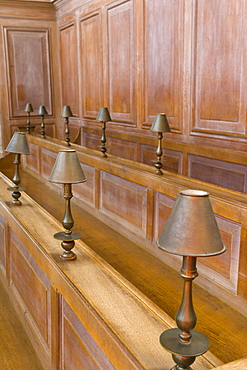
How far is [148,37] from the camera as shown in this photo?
201 inches

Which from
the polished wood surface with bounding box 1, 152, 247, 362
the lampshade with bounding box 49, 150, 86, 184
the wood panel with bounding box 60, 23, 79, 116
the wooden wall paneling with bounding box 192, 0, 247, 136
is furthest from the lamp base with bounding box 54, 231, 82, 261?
the wood panel with bounding box 60, 23, 79, 116

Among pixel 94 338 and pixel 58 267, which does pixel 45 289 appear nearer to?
pixel 58 267

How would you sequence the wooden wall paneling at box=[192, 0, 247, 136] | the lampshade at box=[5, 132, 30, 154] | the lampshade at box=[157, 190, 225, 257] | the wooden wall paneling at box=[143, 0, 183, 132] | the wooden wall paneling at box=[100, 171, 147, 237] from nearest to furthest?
the lampshade at box=[157, 190, 225, 257] → the lampshade at box=[5, 132, 30, 154] → the wooden wall paneling at box=[100, 171, 147, 237] → the wooden wall paneling at box=[192, 0, 247, 136] → the wooden wall paneling at box=[143, 0, 183, 132]

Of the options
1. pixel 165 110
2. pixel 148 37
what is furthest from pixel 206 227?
pixel 148 37

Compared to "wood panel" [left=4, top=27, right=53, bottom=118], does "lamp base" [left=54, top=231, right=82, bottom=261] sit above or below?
below

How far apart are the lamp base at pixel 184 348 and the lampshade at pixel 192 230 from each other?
32cm

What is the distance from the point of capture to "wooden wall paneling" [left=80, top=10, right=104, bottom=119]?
21.0 feet

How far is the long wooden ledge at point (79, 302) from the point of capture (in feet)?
4.58

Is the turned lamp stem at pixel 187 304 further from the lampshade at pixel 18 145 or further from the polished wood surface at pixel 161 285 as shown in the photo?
the lampshade at pixel 18 145

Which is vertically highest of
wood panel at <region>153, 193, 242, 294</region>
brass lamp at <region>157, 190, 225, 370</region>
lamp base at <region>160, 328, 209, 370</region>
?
brass lamp at <region>157, 190, 225, 370</region>

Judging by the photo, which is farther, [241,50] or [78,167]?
[241,50]

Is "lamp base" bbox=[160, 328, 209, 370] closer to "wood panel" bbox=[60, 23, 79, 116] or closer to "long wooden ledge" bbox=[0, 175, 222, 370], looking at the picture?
"long wooden ledge" bbox=[0, 175, 222, 370]

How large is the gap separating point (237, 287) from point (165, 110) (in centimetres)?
303

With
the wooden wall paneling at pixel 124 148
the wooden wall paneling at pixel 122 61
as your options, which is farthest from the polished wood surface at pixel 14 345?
the wooden wall paneling at pixel 122 61
